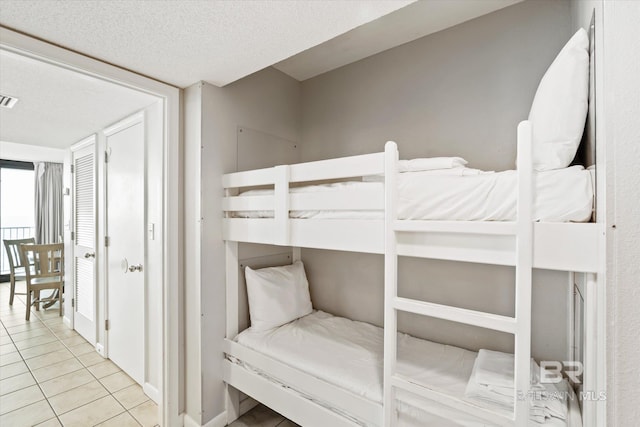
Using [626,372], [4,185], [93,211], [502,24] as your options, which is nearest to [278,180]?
[626,372]

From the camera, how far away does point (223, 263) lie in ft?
6.32

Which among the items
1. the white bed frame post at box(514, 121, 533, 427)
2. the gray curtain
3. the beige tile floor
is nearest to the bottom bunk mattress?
the white bed frame post at box(514, 121, 533, 427)

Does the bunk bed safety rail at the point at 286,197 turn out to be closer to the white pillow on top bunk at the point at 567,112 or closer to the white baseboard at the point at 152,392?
the white pillow on top bunk at the point at 567,112

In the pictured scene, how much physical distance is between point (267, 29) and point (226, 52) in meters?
0.30

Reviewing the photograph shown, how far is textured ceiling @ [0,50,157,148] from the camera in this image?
1605mm

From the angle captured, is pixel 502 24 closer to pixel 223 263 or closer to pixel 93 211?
pixel 223 263

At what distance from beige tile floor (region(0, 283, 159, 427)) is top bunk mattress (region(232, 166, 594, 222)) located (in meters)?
2.14

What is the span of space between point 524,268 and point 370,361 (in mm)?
955

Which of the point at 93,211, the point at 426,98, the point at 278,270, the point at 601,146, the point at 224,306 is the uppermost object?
the point at 426,98

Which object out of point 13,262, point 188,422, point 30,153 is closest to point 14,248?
point 13,262

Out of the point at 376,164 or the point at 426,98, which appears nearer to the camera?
the point at 376,164

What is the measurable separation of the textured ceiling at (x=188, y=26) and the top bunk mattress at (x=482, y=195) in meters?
0.71

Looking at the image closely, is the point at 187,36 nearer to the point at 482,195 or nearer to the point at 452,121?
the point at 482,195

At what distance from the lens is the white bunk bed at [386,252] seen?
37.1 inches
